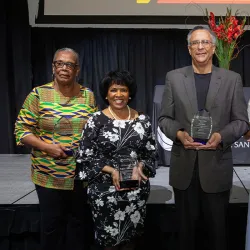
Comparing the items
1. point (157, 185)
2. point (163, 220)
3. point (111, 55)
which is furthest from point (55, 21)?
point (163, 220)

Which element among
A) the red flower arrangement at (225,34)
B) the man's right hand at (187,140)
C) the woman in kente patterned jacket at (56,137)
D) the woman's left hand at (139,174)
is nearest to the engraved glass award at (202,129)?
the man's right hand at (187,140)

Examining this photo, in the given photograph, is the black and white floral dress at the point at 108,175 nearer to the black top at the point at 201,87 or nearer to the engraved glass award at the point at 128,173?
the engraved glass award at the point at 128,173

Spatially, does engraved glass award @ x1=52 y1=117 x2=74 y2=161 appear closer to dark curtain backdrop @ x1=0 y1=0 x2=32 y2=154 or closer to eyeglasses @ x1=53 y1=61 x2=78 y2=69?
eyeglasses @ x1=53 y1=61 x2=78 y2=69

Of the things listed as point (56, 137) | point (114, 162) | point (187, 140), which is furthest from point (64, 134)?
point (187, 140)

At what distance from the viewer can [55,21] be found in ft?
16.1

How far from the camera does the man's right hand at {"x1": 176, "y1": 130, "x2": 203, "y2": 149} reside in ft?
6.08

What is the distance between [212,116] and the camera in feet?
6.28

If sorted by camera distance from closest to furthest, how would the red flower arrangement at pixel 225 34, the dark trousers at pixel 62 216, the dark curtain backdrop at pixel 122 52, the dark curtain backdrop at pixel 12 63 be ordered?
the dark trousers at pixel 62 216 → the red flower arrangement at pixel 225 34 → the dark curtain backdrop at pixel 12 63 → the dark curtain backdrop at pixel 122 52

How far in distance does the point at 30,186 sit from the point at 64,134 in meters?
1.22

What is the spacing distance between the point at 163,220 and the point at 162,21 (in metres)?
3.09

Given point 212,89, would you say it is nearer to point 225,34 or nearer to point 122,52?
point 225,34

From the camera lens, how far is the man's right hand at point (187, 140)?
185cm

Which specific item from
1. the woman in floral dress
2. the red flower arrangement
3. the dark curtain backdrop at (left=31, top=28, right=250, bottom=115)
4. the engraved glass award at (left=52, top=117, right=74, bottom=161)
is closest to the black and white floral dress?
the woman in floral dress

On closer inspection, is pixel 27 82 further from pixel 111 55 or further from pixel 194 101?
pixel 194 101
